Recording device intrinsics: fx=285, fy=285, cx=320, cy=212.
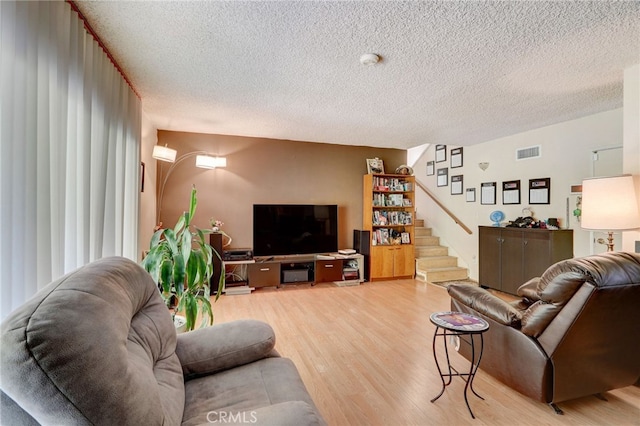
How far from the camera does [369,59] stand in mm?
2215

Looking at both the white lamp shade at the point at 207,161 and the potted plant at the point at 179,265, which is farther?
the white lamp shade at the point at 207,161

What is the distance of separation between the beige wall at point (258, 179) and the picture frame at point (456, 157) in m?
1.45

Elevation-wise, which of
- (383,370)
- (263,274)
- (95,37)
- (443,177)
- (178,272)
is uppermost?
(95,37)

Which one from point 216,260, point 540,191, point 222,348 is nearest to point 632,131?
point 540,191

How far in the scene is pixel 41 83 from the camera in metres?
1.36

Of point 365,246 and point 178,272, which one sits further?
point 365,246

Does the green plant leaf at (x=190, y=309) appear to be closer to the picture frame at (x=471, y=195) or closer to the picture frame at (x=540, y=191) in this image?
the picture frame at (x=540, y=191)

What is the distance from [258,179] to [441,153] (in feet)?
13.0

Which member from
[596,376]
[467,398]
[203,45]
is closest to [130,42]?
[203,45]

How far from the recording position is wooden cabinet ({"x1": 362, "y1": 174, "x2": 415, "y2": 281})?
512cm

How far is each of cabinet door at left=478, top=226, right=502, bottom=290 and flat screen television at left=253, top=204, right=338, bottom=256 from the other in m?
A: 2.37

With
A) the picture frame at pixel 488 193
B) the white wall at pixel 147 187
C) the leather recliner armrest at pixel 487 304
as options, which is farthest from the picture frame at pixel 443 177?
the white wall at pixel 147 187

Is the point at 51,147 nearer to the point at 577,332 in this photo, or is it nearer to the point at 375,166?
the point at 577,332

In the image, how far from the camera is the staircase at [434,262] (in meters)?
5.14
